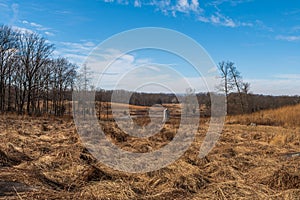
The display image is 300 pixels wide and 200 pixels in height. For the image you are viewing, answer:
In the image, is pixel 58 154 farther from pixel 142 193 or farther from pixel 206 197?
pixel 206 197

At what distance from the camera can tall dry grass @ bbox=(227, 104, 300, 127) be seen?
22.0 metres

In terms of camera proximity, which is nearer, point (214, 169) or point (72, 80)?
point (214, 169)

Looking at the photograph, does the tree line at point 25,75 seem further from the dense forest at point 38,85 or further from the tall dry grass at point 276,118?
the tall dry grass at point 276,118

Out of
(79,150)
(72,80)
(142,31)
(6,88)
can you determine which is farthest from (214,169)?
(72,80)

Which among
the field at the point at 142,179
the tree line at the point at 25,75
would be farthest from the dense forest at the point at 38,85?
the field at the point at 142,179

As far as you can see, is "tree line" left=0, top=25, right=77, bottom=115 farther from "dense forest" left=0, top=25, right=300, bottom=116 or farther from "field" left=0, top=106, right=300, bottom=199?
A: "field" left=0, top=106, right=300, bottom=199

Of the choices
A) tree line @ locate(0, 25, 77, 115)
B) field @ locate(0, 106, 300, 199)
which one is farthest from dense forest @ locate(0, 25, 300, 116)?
field @ locate(0, 106, 300, 199)

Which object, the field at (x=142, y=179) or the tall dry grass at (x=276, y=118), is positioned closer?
the field at (x=142, y=179)

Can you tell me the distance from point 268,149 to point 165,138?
380 centimetres

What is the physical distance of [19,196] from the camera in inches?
142

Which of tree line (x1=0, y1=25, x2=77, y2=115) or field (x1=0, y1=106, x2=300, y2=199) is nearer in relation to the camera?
field (x1=0, y1=106, x2=300, y2=199)

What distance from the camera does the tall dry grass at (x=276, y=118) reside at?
22.0 m

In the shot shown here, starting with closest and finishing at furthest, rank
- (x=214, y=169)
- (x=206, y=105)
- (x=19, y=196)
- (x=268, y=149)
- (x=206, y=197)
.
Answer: (x=19, y=196) < (x=206, y=197) < (x=214, y=169) < (x=268, y=149) < (x=206, y=105)

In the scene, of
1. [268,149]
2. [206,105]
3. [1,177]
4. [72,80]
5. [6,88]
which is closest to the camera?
[1,177]
